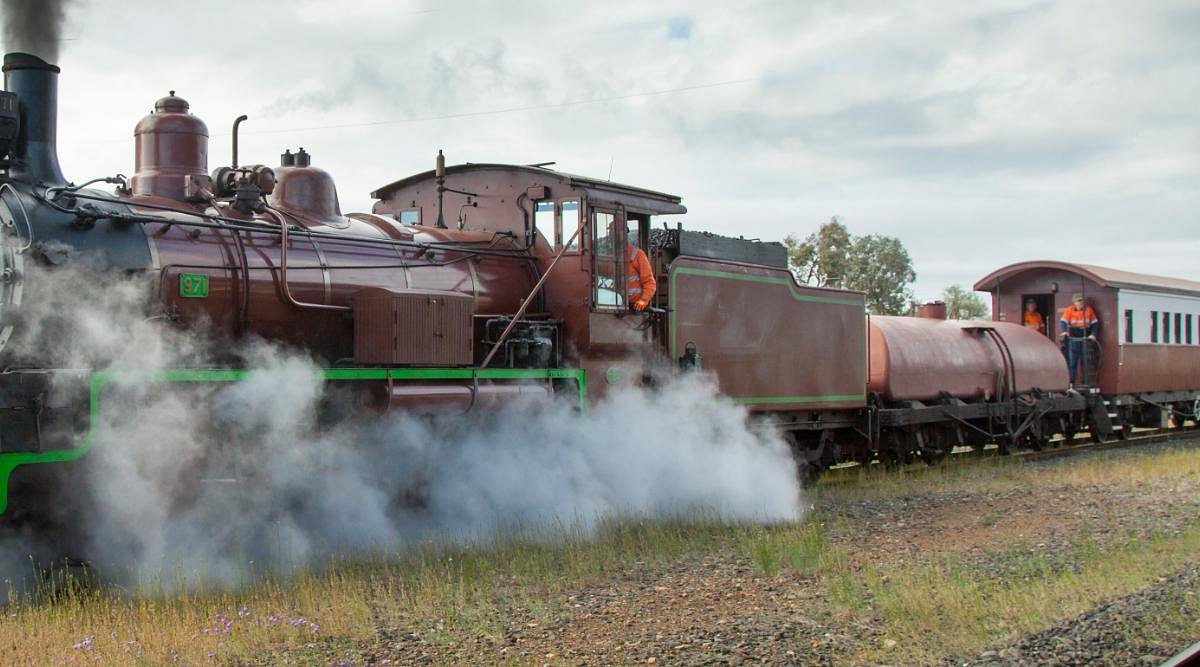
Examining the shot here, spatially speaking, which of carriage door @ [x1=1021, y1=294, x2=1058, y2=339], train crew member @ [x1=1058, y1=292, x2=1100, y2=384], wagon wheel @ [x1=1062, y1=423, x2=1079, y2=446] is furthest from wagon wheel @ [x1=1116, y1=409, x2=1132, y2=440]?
carriage door @ [x1=1021, y1=294, x2=1058, y2=339]

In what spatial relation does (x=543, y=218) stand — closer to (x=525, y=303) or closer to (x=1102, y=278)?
(x=525, y=303)

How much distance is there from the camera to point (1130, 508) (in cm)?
951

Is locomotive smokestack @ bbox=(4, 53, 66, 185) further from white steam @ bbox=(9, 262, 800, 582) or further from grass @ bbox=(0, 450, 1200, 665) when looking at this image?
grass @ bbox=(0, 450, 1200, 665)

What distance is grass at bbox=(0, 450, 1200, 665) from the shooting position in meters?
5.17

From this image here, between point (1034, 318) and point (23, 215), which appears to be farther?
point (1034, 318)

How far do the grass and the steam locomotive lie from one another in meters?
0.99

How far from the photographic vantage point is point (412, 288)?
831cm

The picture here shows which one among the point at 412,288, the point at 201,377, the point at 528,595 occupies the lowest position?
the point at 528,595

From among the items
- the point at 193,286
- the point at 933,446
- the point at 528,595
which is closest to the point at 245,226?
the point at 193,286

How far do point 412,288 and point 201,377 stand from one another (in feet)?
7.16

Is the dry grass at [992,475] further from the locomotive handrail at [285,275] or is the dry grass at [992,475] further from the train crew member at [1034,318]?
the locomotive handrail at [285,275]

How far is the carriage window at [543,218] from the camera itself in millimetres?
9391

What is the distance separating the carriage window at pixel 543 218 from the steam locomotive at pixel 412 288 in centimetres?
2

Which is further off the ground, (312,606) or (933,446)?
(933,446)
